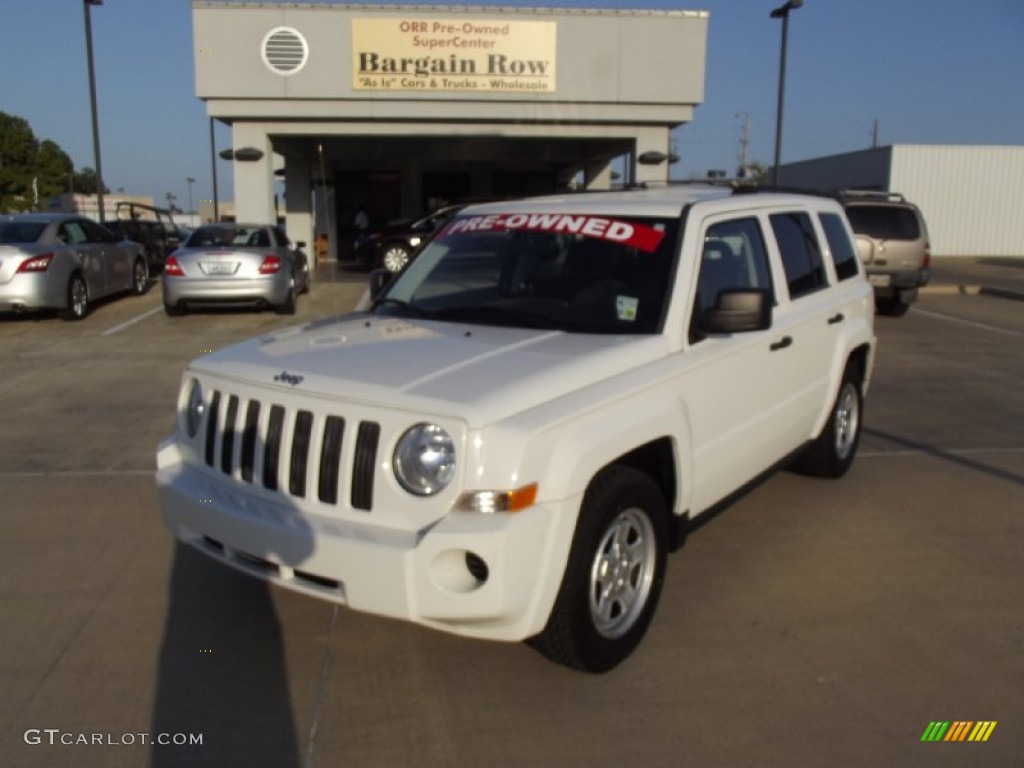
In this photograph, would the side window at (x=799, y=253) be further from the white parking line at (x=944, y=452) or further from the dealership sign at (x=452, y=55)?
the dealership sign at (x=452, y=55)

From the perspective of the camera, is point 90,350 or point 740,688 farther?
point 90,350

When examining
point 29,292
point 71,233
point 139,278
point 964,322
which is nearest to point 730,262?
point 29,292

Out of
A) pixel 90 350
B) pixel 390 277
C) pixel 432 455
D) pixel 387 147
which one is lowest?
pixel 90 350

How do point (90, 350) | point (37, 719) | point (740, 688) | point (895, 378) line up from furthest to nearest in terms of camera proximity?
point (90, 350) → point (895, 378) → point (740, 688) → point (37, 719)

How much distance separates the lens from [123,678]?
3611mm

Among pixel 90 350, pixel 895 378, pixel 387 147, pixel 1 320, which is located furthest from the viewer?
pixel 387 147

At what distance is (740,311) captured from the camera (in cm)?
402

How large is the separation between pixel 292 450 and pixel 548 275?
1.68 m

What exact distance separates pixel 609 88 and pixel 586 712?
17.9m

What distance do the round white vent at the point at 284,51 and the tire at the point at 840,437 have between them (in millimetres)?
15669

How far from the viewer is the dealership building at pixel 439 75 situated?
61.7 feet

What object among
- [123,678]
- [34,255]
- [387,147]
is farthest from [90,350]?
[387,147]

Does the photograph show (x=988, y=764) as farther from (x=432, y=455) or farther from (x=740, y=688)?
(x=432, y=455)

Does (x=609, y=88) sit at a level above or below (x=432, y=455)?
above
